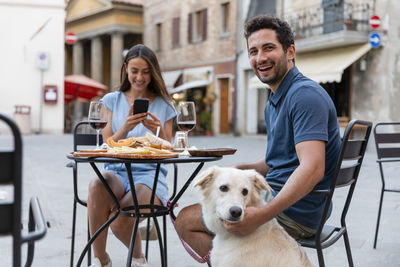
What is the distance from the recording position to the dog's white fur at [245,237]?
2.21 m

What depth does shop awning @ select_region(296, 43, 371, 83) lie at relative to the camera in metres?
16.2

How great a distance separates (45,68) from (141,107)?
67.3 ft

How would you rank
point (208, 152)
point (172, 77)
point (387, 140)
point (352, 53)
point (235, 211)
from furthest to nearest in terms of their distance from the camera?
point (172, 77), point (352, 53), point (387, 140), point (208, 152), point (235, 211)

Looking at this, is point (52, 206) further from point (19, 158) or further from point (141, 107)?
point (19, 158)

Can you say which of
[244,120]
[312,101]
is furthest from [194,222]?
[244,120]

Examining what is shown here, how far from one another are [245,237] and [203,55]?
2364 cm

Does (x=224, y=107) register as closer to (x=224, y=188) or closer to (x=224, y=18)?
(x=224, y=18)

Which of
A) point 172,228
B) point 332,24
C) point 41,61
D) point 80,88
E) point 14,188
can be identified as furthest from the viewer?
point 80,88

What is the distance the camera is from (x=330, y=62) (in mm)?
17312

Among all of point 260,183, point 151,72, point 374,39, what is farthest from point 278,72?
point 374,39

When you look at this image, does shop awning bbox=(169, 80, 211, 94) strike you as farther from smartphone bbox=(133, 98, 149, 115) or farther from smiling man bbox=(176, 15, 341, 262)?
smiling man bbox=(176, 15, 341, 262)

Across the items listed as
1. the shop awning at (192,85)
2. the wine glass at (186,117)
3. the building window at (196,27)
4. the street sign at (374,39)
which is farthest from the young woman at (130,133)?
the building window at (196,27)

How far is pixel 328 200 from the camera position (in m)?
2.37

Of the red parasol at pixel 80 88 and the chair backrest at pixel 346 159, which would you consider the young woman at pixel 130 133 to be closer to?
the chair backrest at pixel 346 159
